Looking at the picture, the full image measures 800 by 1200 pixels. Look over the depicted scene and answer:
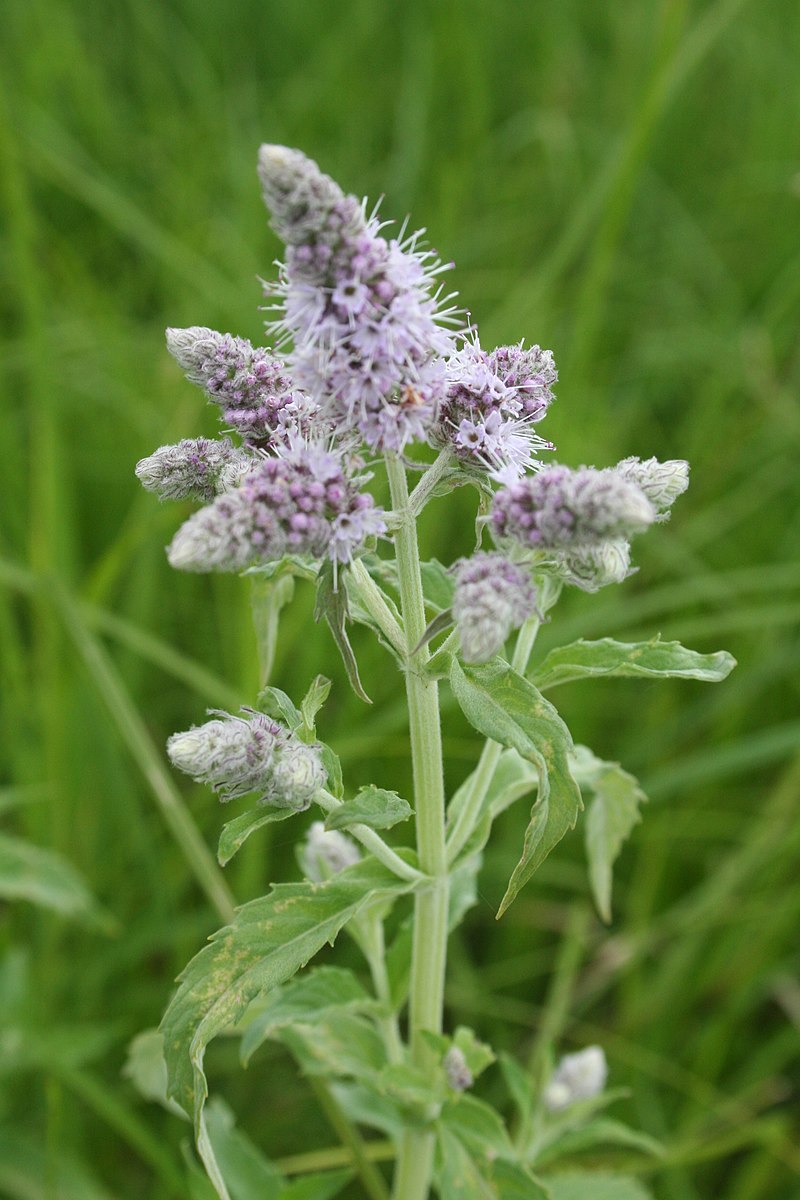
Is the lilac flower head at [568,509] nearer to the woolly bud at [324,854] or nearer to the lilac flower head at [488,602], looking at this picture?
the lilac flower head at [488,602]

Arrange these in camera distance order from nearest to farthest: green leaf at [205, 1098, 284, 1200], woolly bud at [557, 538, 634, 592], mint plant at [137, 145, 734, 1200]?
1. mint plant at [137, 145, 734, 1200]
2. woolly bud at [557, 538, 634, 592]
3. green leaf at [205, 1098, 284, 1200]

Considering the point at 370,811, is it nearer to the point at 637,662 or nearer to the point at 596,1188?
the point at 637,662

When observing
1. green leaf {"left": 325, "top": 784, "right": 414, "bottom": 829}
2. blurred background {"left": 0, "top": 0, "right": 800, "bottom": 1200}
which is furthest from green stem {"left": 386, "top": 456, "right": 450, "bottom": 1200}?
blurred background {"left": 0, "top": 0, "right": 800, "bottom": 1200}

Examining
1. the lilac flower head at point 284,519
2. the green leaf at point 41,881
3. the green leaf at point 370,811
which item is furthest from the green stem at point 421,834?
the green leaf at point 41,881

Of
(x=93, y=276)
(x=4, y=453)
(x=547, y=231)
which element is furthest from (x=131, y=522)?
(x=547, y=231)

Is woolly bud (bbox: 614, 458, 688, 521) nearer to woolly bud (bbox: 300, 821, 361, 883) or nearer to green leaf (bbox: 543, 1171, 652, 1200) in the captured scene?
woolly bud (bbox: 300, 821, 361, 883)

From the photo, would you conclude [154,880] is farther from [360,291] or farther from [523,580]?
[360,291]
